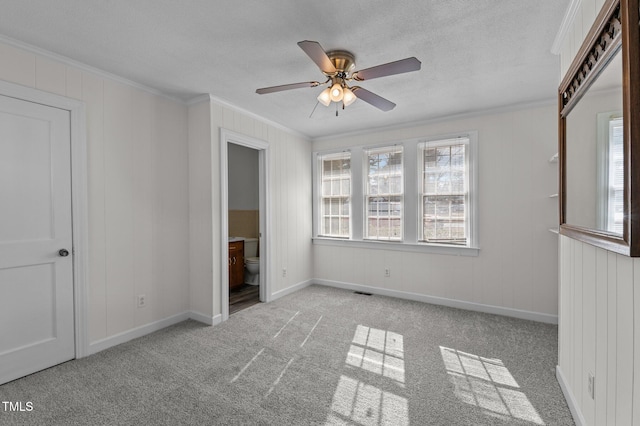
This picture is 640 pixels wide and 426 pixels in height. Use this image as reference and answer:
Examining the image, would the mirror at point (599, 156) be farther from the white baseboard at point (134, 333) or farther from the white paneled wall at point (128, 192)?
the white baseboard at point (134, 333)

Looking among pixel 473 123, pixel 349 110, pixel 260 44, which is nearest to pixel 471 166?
pixel 473 123

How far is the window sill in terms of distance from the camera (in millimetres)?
4023

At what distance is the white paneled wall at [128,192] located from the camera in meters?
2.71

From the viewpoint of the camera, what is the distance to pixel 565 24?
2.04 meters

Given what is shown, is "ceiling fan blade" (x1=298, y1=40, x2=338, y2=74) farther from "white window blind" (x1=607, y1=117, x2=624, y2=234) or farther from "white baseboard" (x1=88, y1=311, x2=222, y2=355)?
"white baseboard" (x1=88, y1=311, x2=222, y2=355)

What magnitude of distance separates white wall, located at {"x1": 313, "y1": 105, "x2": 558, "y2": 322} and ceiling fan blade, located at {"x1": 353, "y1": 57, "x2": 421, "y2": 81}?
2339 millimetres

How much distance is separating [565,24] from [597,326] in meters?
1.89

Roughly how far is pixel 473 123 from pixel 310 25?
9.09 feet

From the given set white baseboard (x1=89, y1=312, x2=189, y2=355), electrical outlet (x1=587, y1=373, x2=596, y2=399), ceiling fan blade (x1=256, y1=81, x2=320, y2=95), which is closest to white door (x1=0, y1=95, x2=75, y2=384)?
white baseboard (x1=89, y1=312, x2=189, y2=355)

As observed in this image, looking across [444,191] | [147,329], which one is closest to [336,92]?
[444,191]

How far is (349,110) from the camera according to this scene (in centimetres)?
384

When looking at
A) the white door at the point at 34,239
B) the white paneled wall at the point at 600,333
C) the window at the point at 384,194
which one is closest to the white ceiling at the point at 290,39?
the white door at the point at 34,239

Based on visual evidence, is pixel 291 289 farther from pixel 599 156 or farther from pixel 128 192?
pixel 599 156

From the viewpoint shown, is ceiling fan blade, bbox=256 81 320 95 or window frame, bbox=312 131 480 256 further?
window frame, bbox=312 131 480 256
